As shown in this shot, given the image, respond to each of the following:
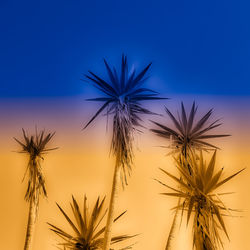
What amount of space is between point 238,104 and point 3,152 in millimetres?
4473

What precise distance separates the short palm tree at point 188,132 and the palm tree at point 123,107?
472 mm

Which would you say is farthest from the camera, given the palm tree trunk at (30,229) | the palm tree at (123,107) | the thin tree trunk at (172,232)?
the palm tree trunk at (30,229)

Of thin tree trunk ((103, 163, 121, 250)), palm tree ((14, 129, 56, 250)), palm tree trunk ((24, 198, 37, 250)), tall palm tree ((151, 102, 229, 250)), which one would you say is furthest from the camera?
palm tree ((14, 129, 56, 250))

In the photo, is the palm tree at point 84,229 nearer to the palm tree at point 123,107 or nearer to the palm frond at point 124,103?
the palm tree at point 123,107

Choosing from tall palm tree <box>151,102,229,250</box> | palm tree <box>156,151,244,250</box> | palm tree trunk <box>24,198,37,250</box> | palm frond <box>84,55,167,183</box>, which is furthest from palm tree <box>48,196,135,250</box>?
palm tree <box>156,151,244,250</box>

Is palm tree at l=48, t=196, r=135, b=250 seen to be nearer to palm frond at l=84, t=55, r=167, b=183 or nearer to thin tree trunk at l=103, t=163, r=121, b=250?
thin tree trunk at l=103, t=163, r=121, b=250

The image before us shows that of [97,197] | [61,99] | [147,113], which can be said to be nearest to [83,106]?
[61,99]

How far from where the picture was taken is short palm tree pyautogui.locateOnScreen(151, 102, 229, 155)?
5.20 meters

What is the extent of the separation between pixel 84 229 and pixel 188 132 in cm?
263

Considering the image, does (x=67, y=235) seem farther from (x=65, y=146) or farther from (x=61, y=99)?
(x=61, y=99)

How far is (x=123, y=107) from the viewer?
511cm

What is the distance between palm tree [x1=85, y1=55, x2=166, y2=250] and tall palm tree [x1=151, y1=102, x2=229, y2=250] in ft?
1.55

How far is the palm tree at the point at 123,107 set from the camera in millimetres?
4945

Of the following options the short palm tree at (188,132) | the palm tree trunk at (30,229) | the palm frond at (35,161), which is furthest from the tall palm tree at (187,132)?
the palm tree trunk at (30,229)
